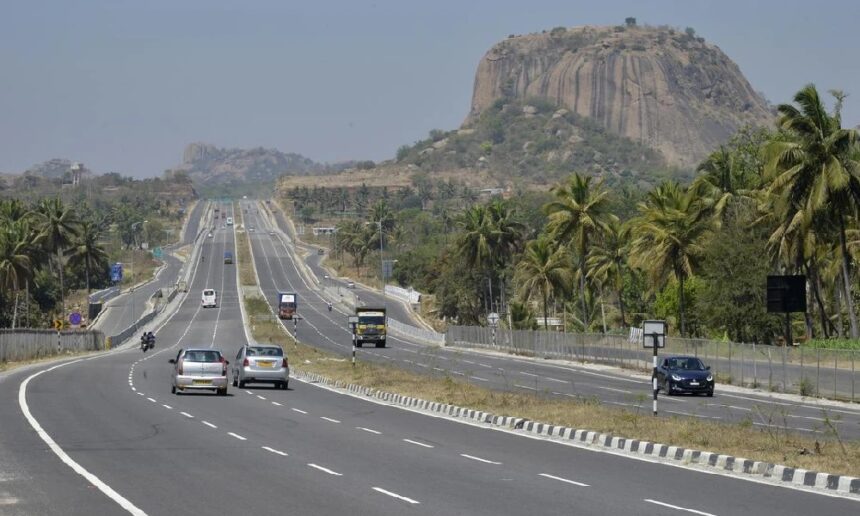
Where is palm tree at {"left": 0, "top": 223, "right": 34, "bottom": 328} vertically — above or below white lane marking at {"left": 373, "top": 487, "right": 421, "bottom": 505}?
above

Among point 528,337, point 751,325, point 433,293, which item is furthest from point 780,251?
point 433,293

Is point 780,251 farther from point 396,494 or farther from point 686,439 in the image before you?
point 396,494

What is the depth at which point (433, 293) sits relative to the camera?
157m

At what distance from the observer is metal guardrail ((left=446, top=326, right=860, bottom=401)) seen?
44406 millimetres

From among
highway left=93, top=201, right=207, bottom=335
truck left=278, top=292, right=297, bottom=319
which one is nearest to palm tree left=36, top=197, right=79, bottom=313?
highway left=93, top=201, right=207, bottom=335

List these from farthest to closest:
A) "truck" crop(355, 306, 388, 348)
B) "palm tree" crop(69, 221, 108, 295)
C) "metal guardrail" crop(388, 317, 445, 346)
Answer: "palm tree" crop(69, 221, 108, 295), "metal guardrail" crop(388, 317, 445, 346), "truck" crop(355, 306, 388, 348)

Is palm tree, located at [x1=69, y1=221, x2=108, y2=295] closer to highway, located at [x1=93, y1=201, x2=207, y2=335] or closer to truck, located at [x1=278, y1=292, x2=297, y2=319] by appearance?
highway, located at [x1=93, y1=201, x2=207, y2=335]

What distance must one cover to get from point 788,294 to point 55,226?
94.8 meters

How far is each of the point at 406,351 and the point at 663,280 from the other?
1705 cm

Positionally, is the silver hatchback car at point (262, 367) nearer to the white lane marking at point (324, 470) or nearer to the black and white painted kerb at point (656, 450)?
the black and white painted kerb at point (656, 450)

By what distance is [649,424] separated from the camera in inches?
1091

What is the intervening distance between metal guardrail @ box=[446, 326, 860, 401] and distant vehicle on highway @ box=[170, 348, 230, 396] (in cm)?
2063

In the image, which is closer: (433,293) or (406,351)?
(406,351)

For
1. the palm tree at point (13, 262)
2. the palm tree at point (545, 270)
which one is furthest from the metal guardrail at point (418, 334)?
the palm tree at point (13, 262)
